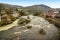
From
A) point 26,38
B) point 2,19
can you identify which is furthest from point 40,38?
point 2,19

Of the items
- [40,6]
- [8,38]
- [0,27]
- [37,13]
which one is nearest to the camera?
[8,38]

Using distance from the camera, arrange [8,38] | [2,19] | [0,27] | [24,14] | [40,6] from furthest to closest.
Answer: [40,6] → [24,14] → [2,19] → [0,27] → [8,38]

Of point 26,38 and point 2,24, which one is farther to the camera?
point 2,24

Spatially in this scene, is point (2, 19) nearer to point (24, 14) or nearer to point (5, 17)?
point (5, 17)

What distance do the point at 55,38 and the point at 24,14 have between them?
14049 millimetres

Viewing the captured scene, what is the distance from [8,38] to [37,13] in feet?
53.7

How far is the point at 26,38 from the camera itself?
1139 cm

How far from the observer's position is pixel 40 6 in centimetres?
3244

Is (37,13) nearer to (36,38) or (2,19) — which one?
(2,19)

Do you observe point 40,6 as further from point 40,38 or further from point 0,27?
point 40,38

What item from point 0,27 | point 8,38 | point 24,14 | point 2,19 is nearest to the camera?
point 8,38

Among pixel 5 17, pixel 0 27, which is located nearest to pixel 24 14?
pixel 5 17

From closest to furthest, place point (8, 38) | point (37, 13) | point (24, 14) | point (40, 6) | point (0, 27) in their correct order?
point (8, 38) < point (0, 27) < point (24, 14) < point (37, 13) < point (40, 6)

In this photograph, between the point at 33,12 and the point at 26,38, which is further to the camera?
the point at 33,12
